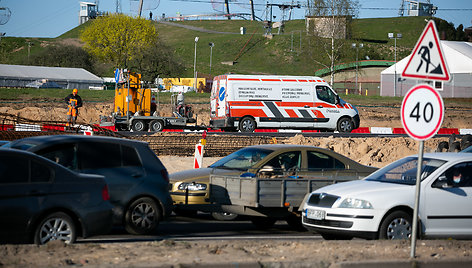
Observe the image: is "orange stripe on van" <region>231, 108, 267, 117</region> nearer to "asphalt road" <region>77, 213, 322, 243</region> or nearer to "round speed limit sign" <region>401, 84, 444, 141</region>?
"asphalt road" <region>77, 213, 322, 243</region>

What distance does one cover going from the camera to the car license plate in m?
10.6

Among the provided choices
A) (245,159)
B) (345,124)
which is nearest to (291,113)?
(345,124)

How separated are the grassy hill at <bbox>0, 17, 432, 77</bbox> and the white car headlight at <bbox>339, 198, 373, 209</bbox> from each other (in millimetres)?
78778

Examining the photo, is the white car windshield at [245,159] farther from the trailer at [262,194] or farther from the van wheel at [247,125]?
the van wheel at [247,125]

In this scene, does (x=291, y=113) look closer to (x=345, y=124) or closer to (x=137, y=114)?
(x=345, y=124)

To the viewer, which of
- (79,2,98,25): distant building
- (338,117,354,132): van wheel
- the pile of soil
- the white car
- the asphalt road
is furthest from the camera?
(79,2,98,25): distant building

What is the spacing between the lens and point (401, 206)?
33.8ft

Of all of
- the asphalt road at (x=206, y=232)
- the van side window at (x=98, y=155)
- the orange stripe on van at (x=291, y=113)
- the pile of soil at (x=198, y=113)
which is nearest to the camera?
the van side window at (x=98, y=155)

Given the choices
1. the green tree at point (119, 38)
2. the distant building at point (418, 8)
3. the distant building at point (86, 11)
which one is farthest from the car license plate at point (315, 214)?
the distant building at point (86, 11)

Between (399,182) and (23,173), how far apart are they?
5628 mm

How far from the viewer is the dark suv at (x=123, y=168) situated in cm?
1093

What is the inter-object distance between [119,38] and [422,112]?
81152 mm

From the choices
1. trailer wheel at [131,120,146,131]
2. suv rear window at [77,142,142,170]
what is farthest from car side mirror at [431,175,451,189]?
trailer wheel at [131,120,146,131]

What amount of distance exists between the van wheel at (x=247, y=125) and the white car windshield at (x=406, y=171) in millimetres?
20750
